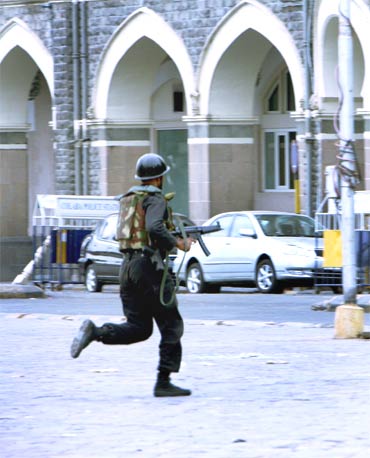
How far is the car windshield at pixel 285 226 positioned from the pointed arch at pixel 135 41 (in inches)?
299

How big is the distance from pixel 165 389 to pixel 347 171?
18.3 feet

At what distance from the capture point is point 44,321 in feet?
65.1

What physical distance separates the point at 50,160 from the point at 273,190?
7.43 metres

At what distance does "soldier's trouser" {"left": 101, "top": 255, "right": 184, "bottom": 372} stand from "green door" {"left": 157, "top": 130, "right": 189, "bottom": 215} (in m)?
26.4

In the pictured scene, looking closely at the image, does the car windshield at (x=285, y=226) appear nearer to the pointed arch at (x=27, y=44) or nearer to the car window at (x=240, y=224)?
the car window at (x=240, y=224)

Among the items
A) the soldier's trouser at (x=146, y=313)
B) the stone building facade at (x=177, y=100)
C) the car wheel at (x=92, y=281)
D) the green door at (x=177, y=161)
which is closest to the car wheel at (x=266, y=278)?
the car wheel at (x=92, y=281)

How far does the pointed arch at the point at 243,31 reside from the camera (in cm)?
3184

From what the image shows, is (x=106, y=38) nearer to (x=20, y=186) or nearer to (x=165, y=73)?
(x=165, y=73)

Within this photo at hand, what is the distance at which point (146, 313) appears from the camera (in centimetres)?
1116

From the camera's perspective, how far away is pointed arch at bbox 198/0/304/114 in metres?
31.8

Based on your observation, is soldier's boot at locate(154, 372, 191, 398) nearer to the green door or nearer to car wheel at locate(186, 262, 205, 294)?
car wheel at locate(186, 262, 205, 294)

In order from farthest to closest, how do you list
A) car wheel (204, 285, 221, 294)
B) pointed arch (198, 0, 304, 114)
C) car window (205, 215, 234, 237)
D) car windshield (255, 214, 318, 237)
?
pointed arch (198, 0, 304, 114), car wheel (204, 285, 221, 294), car window (205, 215, 234, 237), car windshield (255, 214, 318, 237)

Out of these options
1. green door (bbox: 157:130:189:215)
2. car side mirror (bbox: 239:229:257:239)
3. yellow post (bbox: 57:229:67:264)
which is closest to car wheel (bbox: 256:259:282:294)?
car side mirror (bbox: 239:229:257:239)

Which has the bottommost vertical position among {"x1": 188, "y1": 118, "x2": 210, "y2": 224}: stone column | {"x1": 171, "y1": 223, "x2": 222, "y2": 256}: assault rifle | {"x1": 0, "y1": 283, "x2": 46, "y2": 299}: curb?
{"x1": 0, "y1": 283, "x2": 46, "y2": 299}: curb
